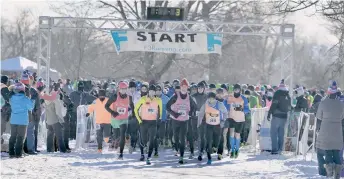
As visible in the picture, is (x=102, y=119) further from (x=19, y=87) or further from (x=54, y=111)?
(x=19, y=87)

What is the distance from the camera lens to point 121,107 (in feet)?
53.8

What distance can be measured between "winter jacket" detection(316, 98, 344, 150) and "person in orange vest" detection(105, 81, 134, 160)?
17.4 ft

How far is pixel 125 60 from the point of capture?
143 feet

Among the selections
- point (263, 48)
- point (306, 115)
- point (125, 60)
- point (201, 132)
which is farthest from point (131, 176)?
point (263, 48)

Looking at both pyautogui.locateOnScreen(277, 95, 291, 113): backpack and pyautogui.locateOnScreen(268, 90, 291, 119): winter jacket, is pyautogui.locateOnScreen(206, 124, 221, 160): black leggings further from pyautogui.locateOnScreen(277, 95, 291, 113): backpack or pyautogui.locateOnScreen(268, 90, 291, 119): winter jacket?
pyautogui.locateOnScreen(277, 95, 291, 113): backpack

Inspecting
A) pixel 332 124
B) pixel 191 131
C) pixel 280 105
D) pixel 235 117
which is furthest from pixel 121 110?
pixel 332 124

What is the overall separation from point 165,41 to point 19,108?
9.30 metres

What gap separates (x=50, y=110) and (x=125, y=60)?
2683cm

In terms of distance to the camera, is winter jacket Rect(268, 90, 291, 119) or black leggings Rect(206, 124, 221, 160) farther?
winter jacket Rect(268, 90, 291, 119)

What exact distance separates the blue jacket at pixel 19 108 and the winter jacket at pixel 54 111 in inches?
64.5

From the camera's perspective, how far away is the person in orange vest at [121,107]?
16.3 metres

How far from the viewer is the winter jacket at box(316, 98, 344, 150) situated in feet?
41.9

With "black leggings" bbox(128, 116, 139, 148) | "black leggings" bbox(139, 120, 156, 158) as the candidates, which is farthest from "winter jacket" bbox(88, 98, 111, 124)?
"black leggings" bbox(139, 120, 156, 158)

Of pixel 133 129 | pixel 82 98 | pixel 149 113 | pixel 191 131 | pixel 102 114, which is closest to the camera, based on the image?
pixel 149 113
